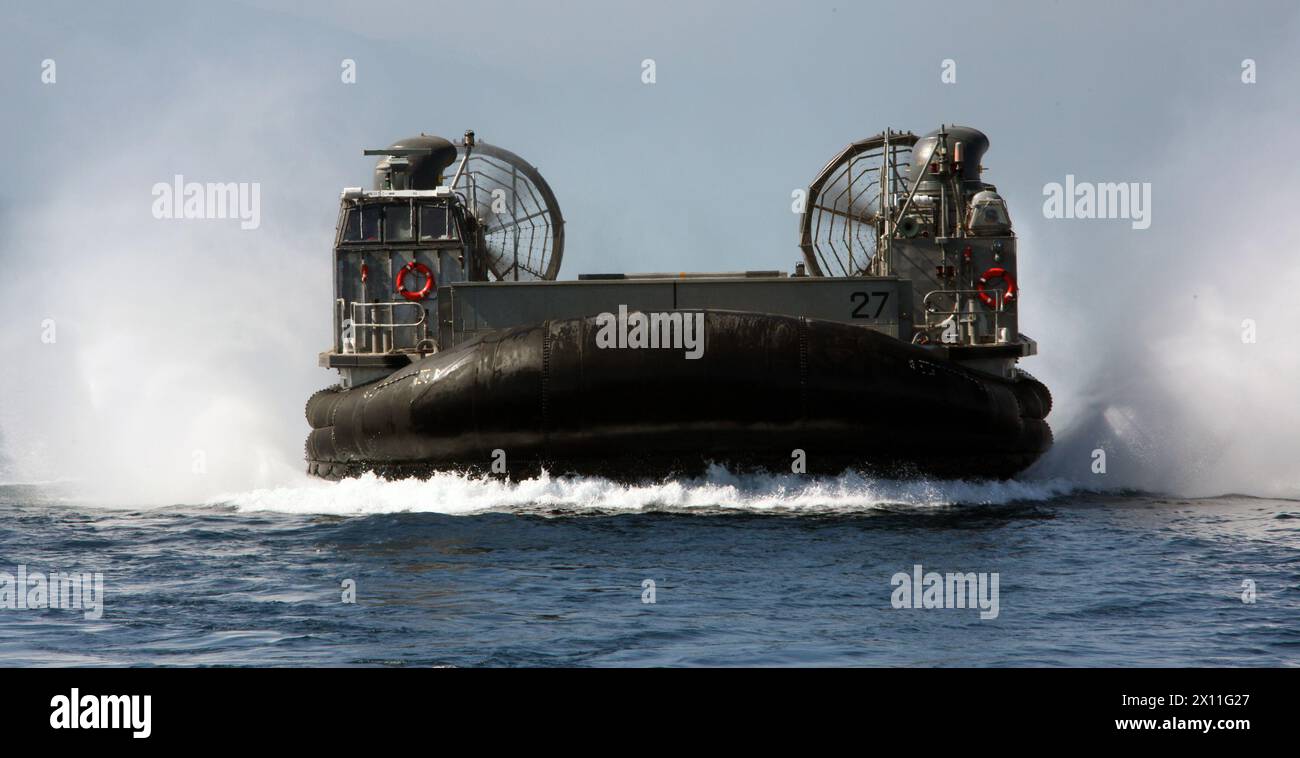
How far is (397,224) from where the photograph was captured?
18.1 metres

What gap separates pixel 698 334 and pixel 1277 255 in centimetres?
1056

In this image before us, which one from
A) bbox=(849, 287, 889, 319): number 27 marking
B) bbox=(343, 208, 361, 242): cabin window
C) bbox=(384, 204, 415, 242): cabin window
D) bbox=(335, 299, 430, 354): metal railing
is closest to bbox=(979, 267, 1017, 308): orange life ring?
bbox=(849, 287, 889, 319): number 27 marking

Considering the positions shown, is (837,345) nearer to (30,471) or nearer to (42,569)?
(42,569)

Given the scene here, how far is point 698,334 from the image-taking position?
47.5ft

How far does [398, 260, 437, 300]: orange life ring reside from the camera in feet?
Result: 58.2

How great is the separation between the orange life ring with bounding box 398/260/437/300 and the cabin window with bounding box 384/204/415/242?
42cm

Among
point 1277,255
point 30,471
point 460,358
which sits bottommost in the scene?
point 30,471

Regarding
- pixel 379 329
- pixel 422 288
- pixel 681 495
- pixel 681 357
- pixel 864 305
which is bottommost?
pixel 681 495

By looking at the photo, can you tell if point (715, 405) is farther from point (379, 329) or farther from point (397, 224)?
point (397, 224)

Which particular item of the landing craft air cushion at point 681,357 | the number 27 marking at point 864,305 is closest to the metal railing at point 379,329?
the landing craft air cushion at point 681,357

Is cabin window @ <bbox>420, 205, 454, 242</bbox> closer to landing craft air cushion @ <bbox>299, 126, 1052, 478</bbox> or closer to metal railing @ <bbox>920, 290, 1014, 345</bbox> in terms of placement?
landing craft air cushion @ <bbox>299, 126, 1052, 478</bbox>

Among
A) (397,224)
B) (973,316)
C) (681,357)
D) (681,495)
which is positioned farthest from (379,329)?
(973,316)

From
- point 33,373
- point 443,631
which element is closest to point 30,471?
point 33,373

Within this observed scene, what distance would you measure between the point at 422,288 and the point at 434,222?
86 cm
